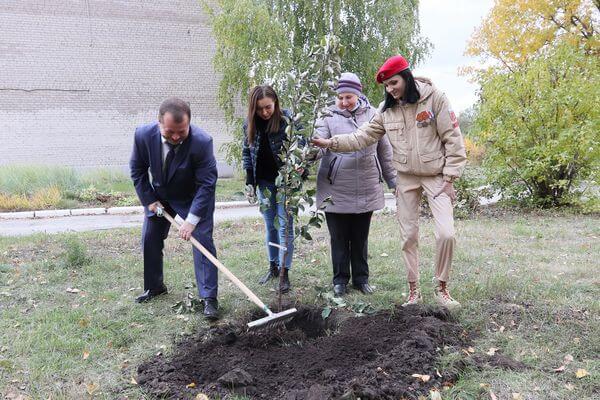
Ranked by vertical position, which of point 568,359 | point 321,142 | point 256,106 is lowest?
point 568,359

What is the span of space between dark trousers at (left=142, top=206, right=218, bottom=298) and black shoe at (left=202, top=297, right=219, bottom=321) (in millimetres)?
42

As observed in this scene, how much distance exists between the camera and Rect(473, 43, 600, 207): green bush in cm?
849

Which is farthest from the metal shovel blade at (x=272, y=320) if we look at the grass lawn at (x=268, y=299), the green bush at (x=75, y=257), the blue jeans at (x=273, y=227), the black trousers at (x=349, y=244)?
the green bush at (x=75, y=257)

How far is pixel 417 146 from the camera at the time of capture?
362cm

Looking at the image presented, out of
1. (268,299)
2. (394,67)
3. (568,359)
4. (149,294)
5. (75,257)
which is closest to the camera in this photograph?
(568,359)

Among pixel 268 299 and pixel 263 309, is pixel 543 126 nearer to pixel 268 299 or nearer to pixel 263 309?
pixel 268 299

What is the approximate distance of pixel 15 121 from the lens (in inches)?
611

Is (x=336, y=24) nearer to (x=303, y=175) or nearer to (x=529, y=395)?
(x=303, y=175)

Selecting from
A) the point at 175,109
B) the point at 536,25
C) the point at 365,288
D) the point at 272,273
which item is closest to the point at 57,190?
the point at 272,273

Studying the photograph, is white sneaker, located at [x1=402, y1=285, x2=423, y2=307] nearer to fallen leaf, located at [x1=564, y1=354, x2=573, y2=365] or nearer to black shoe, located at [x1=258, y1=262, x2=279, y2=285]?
fallen leaf, located at [x1=564, y1=354, x2=573, y2=365]

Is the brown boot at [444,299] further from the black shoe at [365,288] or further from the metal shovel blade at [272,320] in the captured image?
the metal shovel blade at [272,320]

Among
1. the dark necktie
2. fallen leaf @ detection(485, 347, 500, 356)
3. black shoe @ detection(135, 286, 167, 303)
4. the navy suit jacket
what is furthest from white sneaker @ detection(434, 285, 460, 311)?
black shoe @ detection(135, 286, 167, 303)

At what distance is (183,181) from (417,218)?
1899mm

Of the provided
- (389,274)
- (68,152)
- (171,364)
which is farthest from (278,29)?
(171,364)
